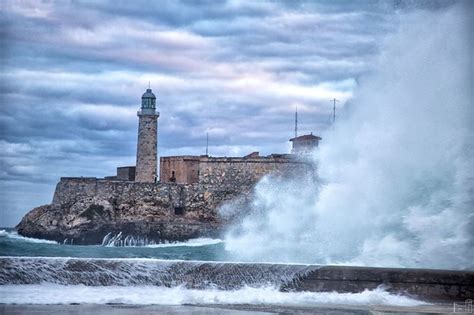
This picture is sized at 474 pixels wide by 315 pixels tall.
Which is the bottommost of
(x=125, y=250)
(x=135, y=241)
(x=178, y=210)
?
(x=125, y=250)

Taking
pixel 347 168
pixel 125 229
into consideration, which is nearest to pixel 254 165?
pixel 125 229

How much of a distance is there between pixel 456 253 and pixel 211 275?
293cm

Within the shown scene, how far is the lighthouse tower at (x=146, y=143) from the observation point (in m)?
34.6

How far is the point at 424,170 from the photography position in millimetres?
8938

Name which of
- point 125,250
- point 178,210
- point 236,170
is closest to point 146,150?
point 178,210

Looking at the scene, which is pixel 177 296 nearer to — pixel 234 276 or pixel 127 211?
pixel 234 276

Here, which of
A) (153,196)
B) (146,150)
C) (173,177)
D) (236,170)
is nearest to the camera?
(153,196)

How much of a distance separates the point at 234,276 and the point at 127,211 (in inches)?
1056

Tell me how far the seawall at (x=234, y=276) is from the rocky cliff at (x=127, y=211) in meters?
25.0

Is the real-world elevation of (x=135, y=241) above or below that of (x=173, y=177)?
below

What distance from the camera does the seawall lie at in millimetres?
5438

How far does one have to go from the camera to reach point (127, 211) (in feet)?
105

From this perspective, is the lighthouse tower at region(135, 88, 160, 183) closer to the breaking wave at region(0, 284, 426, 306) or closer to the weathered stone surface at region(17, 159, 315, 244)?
the weathered stone surface at region(17, 159, 315, 244)

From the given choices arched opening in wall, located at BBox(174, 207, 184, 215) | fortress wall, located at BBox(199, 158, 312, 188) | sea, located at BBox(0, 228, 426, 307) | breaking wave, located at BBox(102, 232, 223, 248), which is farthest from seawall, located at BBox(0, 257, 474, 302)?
fortress wall, located at BBox(199, 158, 312, 188)
